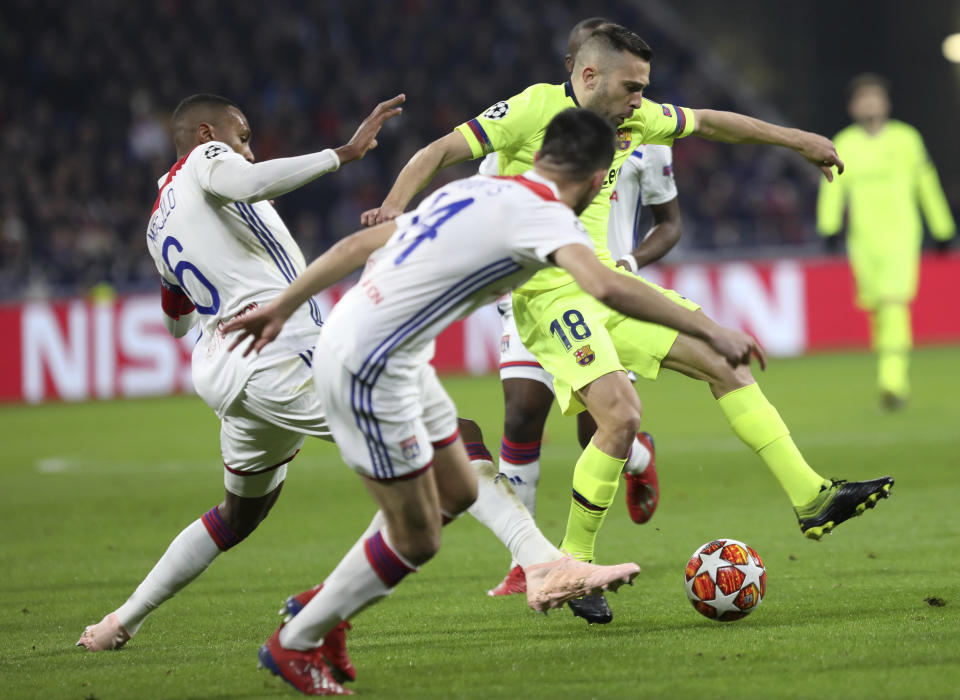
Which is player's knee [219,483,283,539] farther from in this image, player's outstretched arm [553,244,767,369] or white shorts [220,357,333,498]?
player's outstretched arm [553,244,767,369]

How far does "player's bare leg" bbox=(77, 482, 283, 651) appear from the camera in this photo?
15.2ft

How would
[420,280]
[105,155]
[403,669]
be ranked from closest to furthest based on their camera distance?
[420,280] < [403,669] < [105,155]

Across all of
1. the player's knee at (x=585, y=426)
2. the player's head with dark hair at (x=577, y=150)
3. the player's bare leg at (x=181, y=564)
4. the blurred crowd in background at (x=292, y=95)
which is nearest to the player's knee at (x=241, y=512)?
the player's bare leg at (x=181, y=564)

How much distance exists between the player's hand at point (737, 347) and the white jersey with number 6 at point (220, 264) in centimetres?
161

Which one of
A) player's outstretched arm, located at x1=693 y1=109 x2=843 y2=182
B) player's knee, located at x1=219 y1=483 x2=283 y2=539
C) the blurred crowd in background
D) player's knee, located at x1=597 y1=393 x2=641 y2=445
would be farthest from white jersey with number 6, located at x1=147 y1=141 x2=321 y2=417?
the blurred crowd in background

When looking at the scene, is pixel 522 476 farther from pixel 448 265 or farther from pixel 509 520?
pixel 448 265

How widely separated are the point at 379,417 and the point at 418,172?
4.44ft

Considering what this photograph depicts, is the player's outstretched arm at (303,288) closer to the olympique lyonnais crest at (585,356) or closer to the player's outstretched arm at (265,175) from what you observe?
the player's outstretched arm at (265,175)

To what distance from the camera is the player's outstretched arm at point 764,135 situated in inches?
210

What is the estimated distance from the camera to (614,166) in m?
5.45

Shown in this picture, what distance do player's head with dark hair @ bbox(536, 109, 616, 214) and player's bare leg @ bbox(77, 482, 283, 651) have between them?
68.2 inches

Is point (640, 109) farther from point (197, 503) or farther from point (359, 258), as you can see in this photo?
point (197, 503)

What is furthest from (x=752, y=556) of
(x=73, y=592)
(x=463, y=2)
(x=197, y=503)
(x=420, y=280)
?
(x=463, y=2)

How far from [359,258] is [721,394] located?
1924mm
